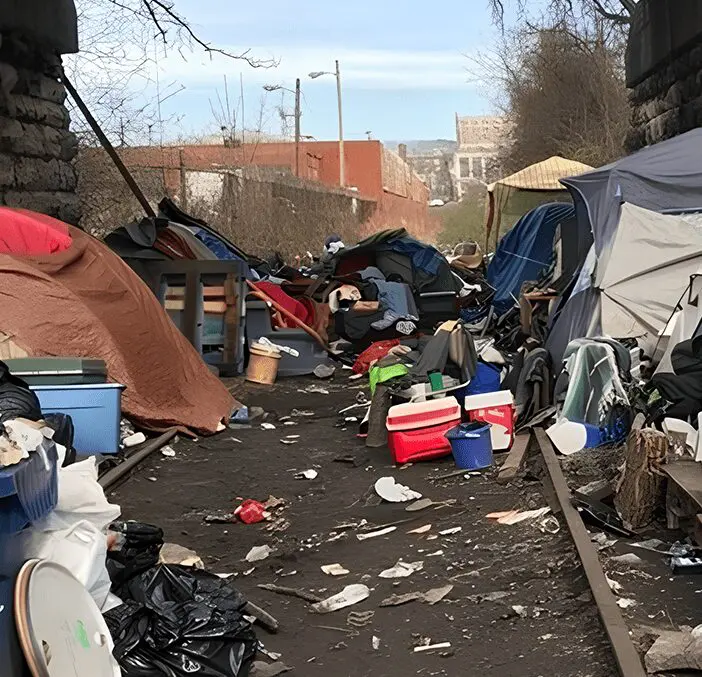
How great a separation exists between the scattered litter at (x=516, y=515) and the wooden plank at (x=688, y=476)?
0.94 meters

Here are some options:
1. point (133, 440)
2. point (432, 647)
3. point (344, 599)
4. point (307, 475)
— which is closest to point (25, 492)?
point (432, 647)

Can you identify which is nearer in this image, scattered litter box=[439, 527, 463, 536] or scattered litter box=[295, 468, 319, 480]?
scattered litter box=[439, 527, 463, 536]

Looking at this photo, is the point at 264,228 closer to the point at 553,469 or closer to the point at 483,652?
the point at 553,469

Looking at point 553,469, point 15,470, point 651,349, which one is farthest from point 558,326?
point 15,470

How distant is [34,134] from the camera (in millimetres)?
10531

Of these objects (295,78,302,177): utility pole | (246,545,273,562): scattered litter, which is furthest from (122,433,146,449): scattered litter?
(295,78,302,177): utility pole

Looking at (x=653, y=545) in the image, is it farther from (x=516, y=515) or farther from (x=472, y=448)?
(x=472, y=448)

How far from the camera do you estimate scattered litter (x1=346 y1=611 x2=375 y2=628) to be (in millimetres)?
4926

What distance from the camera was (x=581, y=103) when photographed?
3128 centimetres

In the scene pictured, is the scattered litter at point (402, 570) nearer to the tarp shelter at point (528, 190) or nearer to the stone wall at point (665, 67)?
the stone wall at point (665, 67)

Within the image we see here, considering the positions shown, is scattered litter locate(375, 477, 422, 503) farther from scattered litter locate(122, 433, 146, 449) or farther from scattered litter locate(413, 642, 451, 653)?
scattered litter locate(413, 642, 451, 653)

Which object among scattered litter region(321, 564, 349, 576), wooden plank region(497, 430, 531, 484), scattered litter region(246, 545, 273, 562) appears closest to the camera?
scattered litter region(321, 564, 349, 576)

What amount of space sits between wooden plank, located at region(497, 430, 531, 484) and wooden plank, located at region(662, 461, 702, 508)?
5.78ft

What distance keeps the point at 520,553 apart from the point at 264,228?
20.0 m
